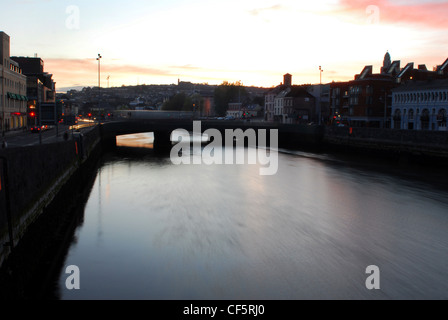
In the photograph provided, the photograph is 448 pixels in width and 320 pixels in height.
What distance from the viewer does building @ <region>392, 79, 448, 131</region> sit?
7069cm

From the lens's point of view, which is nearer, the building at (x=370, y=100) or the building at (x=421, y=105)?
the building at (x=421, y=105)

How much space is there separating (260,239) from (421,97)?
215ft

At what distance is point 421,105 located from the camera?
251 feet

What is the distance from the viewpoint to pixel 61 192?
1092 inches

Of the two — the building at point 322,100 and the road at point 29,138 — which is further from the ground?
the building at point 322,100

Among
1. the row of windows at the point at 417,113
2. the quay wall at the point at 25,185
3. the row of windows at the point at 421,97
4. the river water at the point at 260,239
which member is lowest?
the river water at the point at 260,239

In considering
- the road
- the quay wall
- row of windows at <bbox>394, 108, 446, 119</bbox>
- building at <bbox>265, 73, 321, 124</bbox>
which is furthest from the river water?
building at <bbox>265, 73, 321, 124</bbox>

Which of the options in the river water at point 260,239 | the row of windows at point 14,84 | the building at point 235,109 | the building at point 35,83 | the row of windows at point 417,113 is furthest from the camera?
the building at point 235,109

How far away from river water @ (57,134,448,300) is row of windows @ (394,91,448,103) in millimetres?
37100

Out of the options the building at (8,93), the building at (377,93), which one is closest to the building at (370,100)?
the building at (377,93)

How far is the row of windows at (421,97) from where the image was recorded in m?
71.4

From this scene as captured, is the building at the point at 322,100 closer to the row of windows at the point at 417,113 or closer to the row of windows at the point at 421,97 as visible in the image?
the row of windows at the point at 421,97
